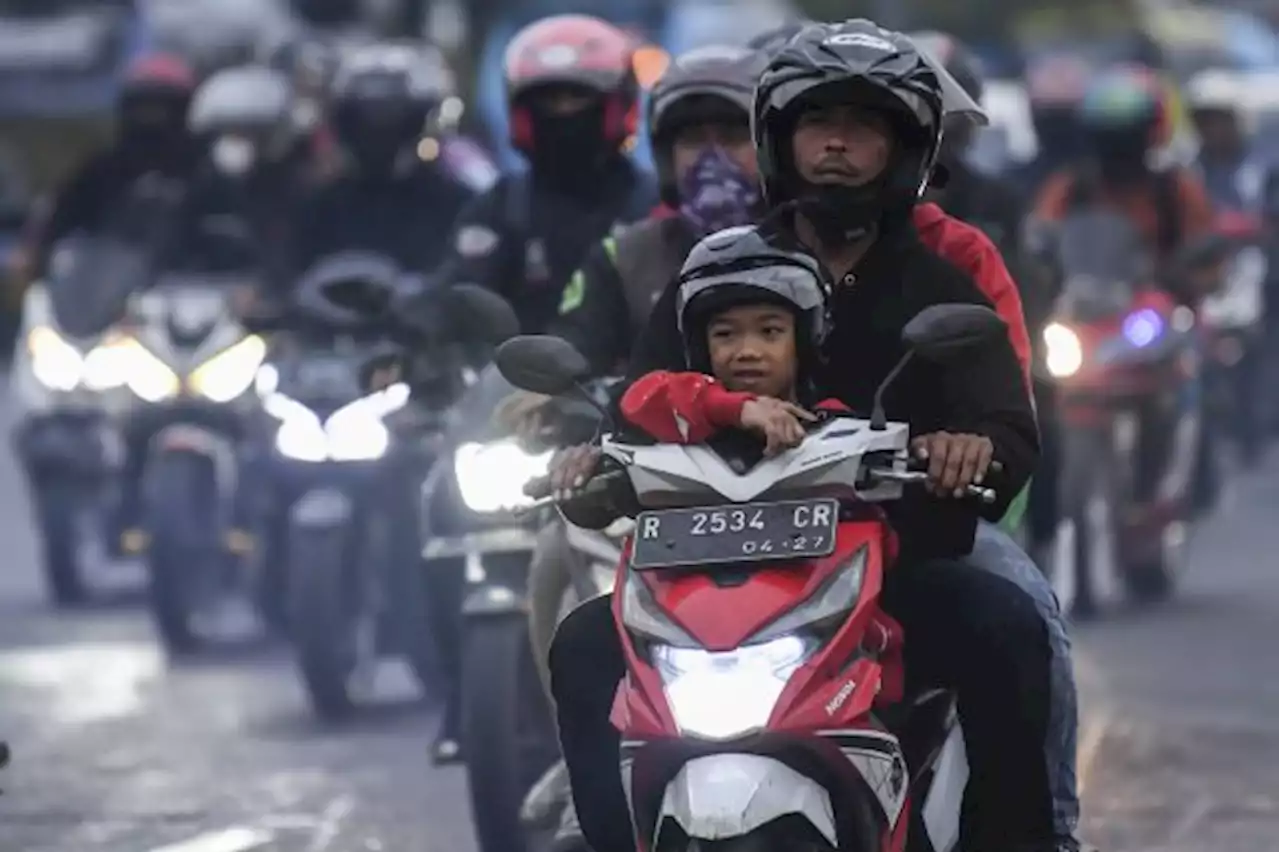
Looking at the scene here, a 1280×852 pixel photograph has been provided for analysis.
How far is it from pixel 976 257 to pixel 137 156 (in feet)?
32.3

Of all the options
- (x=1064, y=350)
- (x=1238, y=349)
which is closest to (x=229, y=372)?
(x=1064, y=350)

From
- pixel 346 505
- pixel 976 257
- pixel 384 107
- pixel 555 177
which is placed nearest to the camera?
pixel 976 257

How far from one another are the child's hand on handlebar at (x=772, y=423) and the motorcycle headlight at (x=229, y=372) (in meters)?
8.93

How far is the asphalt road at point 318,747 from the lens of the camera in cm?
1105

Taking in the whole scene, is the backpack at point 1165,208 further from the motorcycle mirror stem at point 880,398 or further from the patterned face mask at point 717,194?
the motorcycle mirror stem at point 880,398

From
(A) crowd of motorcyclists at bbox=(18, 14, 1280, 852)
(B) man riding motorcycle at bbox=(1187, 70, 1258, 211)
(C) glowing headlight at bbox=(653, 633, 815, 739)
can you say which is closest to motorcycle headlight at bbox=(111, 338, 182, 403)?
(A) crowd of motorcyclists at bbox=(18, 14, 1280, 852)

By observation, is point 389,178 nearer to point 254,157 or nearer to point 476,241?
point 476,241

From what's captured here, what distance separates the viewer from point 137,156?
17.8 meters

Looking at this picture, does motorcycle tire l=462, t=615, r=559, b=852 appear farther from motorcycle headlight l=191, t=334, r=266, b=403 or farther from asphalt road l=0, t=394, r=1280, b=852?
motorcycle headlight l=191, t=334, r=266, b=403

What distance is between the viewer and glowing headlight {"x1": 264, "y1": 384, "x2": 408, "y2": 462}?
535 inches

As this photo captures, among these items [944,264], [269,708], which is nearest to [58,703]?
[269,708]

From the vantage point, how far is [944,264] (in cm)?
814

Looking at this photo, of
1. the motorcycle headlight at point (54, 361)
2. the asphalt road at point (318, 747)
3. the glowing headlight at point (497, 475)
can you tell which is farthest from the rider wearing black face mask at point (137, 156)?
the glowing headlight at point (497, 475)

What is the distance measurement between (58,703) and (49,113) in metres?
17.6
